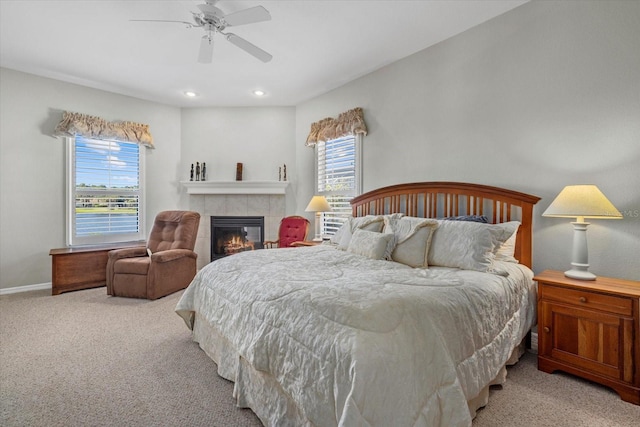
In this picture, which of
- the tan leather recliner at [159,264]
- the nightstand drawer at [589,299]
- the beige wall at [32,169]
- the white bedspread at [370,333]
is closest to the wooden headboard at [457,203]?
the nightstand drawer at [589,299]

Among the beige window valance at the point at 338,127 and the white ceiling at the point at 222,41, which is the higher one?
the white ceiling at the point at 222,41

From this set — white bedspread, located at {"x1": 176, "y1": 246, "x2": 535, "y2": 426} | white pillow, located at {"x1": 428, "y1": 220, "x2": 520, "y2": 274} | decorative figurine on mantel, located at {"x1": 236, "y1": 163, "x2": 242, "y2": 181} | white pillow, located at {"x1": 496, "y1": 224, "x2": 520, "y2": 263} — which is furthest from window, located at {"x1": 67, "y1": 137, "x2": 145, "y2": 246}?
white pillow, located at {"x1": 496, "y1": 224, "x2": 520, "y2": 263}

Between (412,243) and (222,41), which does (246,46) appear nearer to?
(222,41)

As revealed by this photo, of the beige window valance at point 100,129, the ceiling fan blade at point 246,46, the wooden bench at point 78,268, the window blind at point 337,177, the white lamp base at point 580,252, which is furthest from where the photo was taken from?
the window blind at point 337,177

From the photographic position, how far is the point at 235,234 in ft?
18.4

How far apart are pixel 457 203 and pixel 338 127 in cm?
206

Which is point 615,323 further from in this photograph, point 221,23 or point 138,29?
point 138,29

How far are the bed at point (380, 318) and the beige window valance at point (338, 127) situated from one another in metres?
1.63

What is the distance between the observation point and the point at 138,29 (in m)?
3.12

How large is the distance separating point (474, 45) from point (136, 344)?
427cm

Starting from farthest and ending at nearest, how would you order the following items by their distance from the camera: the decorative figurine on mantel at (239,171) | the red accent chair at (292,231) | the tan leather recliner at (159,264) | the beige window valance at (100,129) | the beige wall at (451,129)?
the decorative figurine on mantel at (239,171) < the red accent chair at (292,231) < the beige window valance at (100,129) < the tan leather recliner at (159,264) < the beige wall at (451,129)

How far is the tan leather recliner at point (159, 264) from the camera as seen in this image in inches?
149

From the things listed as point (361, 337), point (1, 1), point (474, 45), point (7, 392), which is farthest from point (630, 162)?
point (1, 1)

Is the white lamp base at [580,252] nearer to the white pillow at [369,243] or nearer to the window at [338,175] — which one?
the white pillow at [369,243]
